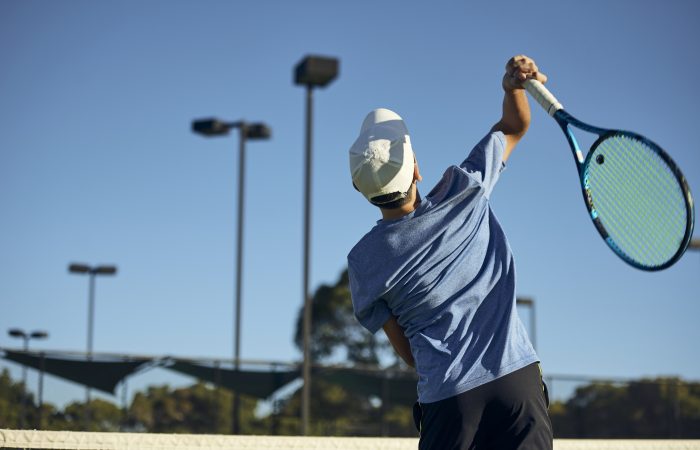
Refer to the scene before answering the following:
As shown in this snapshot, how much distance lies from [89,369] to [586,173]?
12.2 meters

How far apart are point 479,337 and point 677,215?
1096 mm

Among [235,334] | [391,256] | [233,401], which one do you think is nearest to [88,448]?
[391,256]

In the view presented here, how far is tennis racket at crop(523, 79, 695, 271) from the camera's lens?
3.96m

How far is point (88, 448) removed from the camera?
16.0 feet

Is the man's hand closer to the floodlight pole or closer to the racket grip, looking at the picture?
the racket grip

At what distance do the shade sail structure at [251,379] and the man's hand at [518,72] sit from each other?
1315cm

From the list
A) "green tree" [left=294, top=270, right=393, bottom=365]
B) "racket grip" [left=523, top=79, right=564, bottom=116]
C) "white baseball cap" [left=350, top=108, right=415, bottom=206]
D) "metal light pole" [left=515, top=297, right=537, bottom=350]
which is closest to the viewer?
"white baseball cap" [left=350, top=108, right=415, bottom=206]

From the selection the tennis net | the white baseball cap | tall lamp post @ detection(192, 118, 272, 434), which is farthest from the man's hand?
tall lamp post @ detection(192, 118, 272, 434)

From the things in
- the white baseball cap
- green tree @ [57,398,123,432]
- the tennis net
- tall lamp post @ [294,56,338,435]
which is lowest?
green tree @ [57,398,123,432]

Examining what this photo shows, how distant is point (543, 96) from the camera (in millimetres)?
4309

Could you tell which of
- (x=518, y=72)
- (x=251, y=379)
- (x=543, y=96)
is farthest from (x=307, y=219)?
(x=518, y=72)

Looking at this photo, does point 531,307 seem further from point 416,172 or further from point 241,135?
point 416,172

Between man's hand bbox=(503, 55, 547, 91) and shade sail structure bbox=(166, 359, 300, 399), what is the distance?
13.2 m

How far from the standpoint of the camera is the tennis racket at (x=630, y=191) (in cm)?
396
